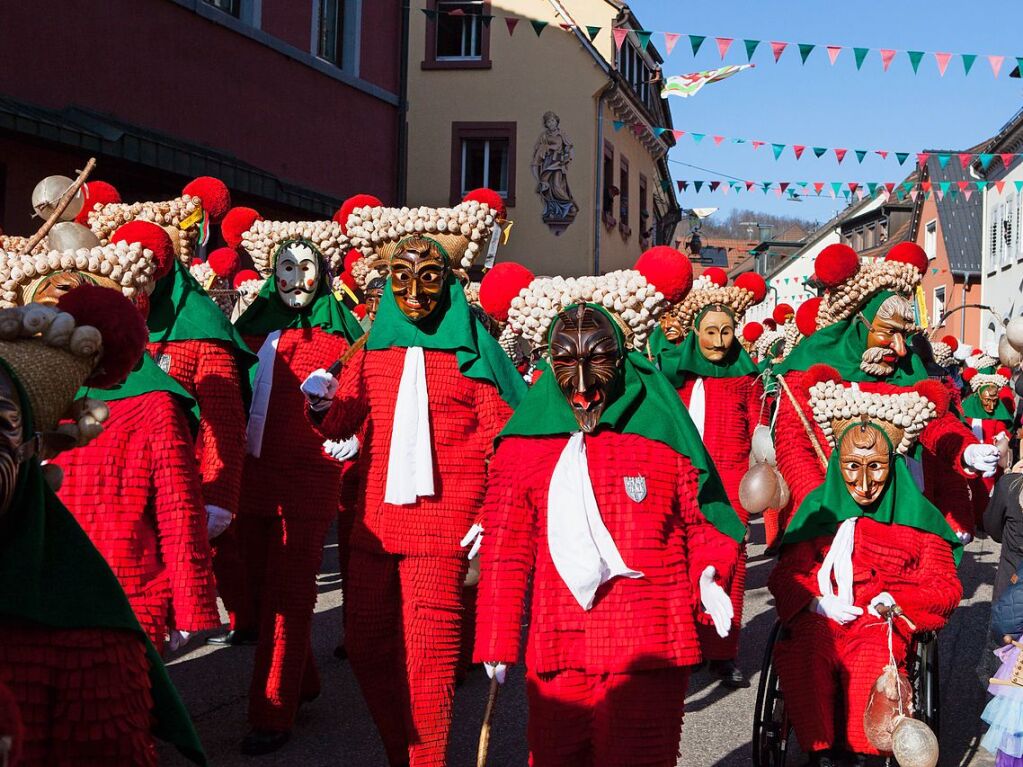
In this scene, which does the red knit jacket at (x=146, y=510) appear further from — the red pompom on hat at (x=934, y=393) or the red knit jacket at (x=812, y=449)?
the red pompom on hat at (x=934, y=393)

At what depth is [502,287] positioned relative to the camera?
4914 millimetres

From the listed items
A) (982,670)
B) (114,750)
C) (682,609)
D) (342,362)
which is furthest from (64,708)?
(982,670)

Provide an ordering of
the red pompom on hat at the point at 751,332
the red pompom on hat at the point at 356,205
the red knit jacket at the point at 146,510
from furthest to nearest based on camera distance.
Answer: the red pompom on hat at the point at 751,332
the red pompom on hat at the point at 356,205
the red knit jacket at the point at 146,510

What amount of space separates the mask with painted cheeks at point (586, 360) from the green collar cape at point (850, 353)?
3538 mm

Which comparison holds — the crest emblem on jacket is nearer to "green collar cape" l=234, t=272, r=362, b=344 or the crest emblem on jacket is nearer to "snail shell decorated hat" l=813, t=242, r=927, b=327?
"green collar cape" l=234, t=272, r=362, b=344

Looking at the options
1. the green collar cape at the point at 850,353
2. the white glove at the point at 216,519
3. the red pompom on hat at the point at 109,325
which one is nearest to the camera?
the red pompom on hat at the point at 109,325

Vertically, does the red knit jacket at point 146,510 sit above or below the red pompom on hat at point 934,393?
below

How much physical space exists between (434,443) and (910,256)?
4124 millimetres

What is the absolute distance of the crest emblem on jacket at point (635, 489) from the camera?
4.08 metres

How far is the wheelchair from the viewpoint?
5207 mm

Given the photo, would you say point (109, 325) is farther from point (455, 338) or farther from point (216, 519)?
point (455, 338)

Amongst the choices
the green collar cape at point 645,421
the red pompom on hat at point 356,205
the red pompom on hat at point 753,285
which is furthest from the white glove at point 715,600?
the red pompom on hat at point 753,285

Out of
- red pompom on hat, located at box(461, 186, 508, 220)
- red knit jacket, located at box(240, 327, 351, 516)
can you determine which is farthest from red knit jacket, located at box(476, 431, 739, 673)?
red pompom on hat, located at box(461, 186, 508, 220)

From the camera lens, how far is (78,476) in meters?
4.20
